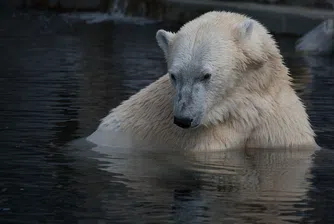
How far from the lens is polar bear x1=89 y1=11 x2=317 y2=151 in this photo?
6.89m

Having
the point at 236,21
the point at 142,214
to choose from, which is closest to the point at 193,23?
the point at 236,21

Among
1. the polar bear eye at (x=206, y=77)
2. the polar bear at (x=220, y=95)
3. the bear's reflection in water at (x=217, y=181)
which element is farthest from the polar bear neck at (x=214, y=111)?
the polar bear eye at (x=206, y=77)

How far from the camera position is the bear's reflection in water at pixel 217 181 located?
5715mm

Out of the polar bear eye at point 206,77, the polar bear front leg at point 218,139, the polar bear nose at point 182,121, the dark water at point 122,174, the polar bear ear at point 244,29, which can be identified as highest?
the polar bear ear at point 244,29

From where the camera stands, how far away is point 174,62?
691cm

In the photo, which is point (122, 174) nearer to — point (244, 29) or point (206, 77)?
point (206, 77)

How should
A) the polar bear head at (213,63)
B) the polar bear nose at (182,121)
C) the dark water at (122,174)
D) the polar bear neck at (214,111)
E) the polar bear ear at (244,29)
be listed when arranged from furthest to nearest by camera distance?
the polar bear neck at (214,111) < the polar bear ear at (244,29) < the polar bear head at (213,63) < the polar bear nose at (182,121) < the dark water at (122,174)

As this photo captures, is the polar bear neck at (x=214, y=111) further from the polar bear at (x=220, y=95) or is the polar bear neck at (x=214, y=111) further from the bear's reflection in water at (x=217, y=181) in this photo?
the bear's reflection in water at (x=217, y=181)

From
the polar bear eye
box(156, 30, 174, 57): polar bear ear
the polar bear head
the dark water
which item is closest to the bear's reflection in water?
the dark water

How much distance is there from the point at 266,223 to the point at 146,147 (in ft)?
6.96

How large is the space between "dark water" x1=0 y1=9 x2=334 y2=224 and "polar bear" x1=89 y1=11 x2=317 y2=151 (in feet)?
0.44

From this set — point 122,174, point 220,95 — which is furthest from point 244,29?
point 122,174

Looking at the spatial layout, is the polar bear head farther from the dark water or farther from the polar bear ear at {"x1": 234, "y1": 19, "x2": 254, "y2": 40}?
the dark water

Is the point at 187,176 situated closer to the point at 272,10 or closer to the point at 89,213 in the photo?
the point at 89,213
